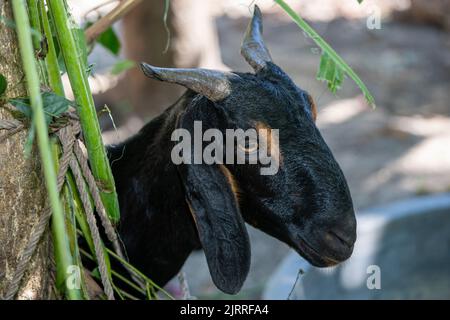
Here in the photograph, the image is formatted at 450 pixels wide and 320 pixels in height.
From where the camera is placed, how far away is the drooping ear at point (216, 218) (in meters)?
2.71

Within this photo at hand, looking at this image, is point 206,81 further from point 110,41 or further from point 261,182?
point 110,41

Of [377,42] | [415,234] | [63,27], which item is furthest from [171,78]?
[377,42]

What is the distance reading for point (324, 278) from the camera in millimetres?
4727

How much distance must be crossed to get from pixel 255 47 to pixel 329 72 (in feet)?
1.07

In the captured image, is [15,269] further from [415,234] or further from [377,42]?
[377,42]

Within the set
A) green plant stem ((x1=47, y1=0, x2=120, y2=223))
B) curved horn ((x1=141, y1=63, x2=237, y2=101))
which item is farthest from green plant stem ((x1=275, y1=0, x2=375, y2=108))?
green plant stem ((x1=47, y1=0, x2=120, y2=223))

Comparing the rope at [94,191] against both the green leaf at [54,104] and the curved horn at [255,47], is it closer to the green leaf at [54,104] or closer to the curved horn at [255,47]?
the green leaf at [54,104]

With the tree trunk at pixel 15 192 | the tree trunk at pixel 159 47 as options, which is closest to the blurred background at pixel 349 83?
the tree trunk at pixel 159 47

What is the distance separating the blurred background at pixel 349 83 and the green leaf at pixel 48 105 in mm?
2729

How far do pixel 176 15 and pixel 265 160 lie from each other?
488cm

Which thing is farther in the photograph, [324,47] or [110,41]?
[110,41]

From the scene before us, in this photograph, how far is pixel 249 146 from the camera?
2717mm

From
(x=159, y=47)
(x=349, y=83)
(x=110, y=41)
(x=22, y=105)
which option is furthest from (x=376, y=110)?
(x=22, y=105)

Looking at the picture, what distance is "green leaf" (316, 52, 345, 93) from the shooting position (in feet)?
9.30
